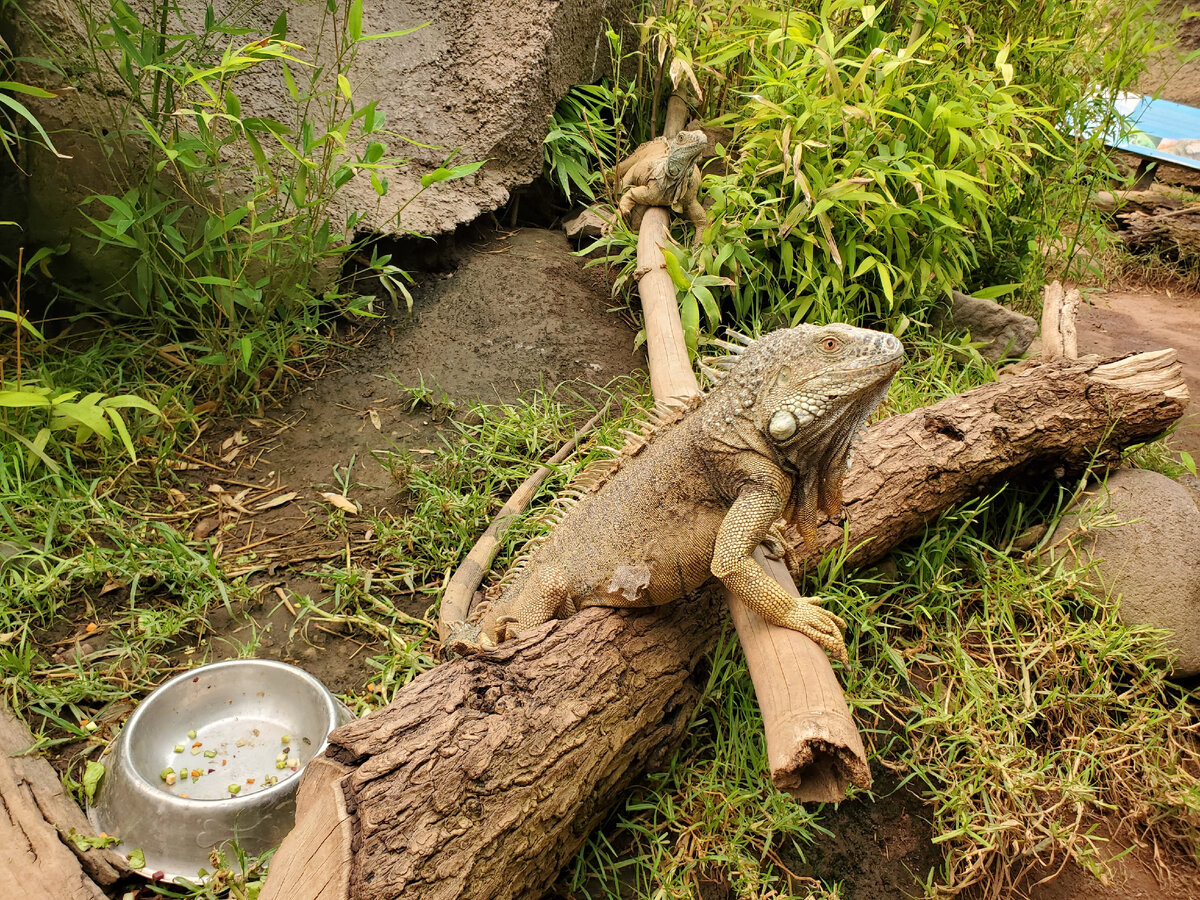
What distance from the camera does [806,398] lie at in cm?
241

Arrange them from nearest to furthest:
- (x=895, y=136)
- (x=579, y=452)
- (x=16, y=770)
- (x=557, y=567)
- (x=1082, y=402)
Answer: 1. (x=16, y=770)
2. (x=557, y=567)
3. (x=1082, y=402)
4. (x=579, y=452)
5. (x=895, y=136)

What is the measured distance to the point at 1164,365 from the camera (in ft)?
12.2

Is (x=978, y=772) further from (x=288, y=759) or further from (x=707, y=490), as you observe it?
(x=288, y=759)

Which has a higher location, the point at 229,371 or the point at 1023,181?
the point at 1023,181

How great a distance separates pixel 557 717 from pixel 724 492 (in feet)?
2.91

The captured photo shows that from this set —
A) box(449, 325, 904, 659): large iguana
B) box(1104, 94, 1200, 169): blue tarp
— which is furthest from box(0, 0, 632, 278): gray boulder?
box(1104, 94, 1200, 169): blue tarp

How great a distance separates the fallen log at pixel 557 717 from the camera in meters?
2.00

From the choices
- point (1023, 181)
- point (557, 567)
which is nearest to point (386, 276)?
point (557, 567)

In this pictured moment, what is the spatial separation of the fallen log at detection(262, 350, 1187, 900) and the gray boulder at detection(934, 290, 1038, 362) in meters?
1.20

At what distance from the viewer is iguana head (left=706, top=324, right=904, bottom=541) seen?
Result: 7.78 ft

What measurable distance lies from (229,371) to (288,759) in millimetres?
2199

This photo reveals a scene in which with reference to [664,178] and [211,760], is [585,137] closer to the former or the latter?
[664,178]

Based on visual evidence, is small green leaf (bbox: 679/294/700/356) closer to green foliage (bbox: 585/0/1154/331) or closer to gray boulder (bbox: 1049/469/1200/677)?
green foliage (bbox: 585/0/1154/331)

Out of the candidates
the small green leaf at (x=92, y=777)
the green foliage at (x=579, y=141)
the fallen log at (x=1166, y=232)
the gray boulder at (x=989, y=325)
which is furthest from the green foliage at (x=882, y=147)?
the small green leaf at (x=92, y=777)
